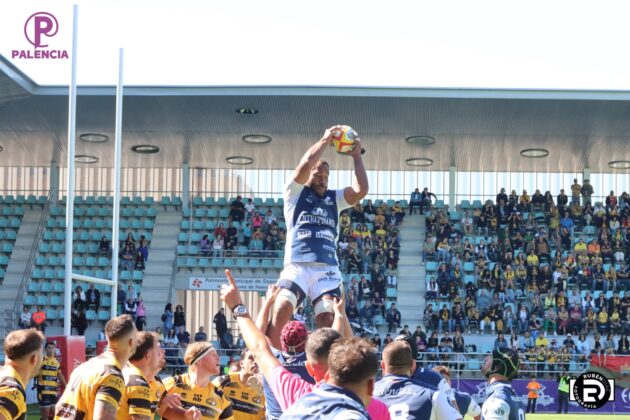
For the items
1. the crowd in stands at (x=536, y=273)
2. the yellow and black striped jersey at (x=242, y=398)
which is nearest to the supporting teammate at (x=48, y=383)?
the yellow and black striped jersey at (x=242, y=398)

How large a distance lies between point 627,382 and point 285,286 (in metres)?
22.5

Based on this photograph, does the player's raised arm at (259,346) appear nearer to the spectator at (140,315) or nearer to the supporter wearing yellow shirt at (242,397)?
the supporter wearing yellow shirt at (242,397)

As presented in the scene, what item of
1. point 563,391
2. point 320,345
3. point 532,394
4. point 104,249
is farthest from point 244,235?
point 320,345

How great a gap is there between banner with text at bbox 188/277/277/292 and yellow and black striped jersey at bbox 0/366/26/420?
92.2ft

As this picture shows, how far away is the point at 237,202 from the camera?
126 ft

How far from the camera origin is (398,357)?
22.1 ft

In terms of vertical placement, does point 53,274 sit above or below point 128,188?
below

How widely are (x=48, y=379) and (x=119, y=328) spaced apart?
14.1m

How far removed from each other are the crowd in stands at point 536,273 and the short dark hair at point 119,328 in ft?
78.9

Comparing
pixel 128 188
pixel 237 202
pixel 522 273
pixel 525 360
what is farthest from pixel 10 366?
pixel 128 188

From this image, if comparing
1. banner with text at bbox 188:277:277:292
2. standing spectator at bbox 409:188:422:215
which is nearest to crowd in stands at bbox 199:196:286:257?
banner with text at bbox 188:277:277:292

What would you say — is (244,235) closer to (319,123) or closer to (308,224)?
(319,123)

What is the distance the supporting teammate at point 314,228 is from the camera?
941 centimetres

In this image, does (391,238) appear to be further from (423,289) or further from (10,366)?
(10,366)
